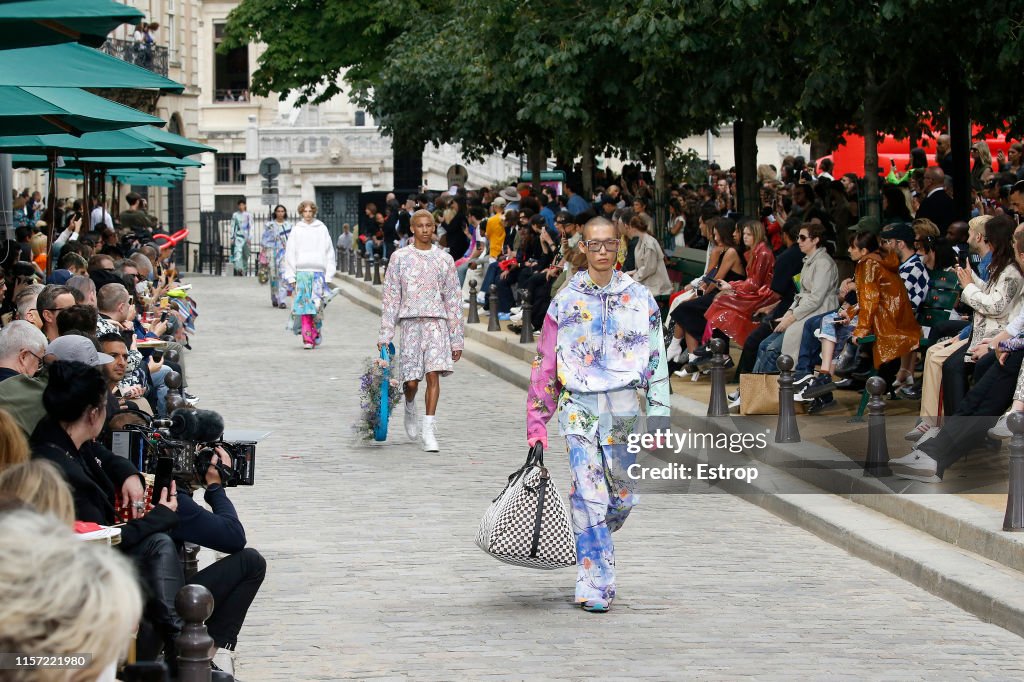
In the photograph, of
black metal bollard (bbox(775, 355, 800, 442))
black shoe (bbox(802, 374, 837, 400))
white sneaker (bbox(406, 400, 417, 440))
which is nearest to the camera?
Result: black metal bollard (bbox(775, 355, 800, 442))

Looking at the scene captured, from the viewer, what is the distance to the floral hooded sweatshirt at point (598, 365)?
795 cm

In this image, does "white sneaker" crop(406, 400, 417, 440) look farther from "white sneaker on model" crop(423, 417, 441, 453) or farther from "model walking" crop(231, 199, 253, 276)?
"model walking" crop(231, 199, 253, 276)

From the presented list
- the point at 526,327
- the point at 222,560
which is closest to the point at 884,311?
the point at 222,560

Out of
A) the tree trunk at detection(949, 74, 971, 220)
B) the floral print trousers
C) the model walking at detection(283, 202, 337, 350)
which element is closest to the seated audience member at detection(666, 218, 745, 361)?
the tree trunk at detection(949, 74, 971, 220)

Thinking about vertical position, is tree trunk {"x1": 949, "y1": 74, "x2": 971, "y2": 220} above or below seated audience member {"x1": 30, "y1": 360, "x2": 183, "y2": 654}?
above

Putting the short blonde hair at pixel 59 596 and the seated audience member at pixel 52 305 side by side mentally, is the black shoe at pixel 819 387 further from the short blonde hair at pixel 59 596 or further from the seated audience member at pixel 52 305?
the short blonde hair at pixel 59 596

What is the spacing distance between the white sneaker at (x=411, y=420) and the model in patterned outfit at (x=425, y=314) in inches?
17.7

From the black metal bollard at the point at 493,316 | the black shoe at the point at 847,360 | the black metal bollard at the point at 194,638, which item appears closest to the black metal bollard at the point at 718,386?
the black shoe at the point at 847,360

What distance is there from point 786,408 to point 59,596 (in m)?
9.59

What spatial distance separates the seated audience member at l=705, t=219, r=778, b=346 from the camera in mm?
15281

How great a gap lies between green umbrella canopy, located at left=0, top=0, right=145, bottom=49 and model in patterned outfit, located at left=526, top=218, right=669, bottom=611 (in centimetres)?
274

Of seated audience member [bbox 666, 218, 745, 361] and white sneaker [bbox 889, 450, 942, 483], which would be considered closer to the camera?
white sneaker [bbox 889, 450, 942, 483]

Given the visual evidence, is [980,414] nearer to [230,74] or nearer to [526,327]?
[526,327]

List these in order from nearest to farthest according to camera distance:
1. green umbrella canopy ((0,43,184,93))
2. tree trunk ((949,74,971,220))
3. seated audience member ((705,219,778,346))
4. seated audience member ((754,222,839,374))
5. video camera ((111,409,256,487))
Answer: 1. video camera ((111,409,256,487))
2. green umbrella canopy ((0,43,184,93))
3. seated audience member ((754,222,839,374))
4. seated audience member ((705,219,778,346))
5. tree trunk ((949,74,971,220))
